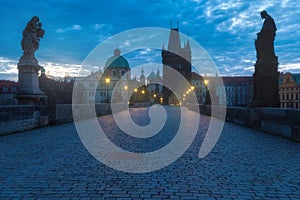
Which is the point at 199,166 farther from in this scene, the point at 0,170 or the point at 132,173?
the point at 0,170

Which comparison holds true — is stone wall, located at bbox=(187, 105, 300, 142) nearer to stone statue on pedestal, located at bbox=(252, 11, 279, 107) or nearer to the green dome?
stone statue on pedestal, located at bbox=(252, 11, 279, 107)

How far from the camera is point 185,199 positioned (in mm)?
3895

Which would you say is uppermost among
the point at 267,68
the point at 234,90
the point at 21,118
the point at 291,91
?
the point at 234,90

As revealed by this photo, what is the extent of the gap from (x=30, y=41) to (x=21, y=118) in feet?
17.1

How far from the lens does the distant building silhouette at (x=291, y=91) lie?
73.0 m

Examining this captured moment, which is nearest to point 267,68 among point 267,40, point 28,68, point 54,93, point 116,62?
point 267,40

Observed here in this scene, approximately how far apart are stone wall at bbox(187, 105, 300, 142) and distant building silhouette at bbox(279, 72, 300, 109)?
65.1m

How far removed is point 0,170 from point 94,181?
2.06 metres

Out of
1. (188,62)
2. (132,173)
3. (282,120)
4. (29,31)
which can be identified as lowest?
(132,173)

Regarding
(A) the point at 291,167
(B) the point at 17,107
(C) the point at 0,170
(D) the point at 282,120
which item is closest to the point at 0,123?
(B) the point at 17,107

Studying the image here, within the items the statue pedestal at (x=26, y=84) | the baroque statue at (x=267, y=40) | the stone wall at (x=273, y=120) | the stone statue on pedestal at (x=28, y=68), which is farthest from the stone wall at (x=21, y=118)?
the baroque statue at (x=267, y=40)

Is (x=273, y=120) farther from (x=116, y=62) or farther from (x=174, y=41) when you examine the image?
(x=174, y=41)

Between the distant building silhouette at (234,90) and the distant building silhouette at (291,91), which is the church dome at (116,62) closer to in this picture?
the distant building silhouette at (234,90)

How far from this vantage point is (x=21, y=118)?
12.3 meters
